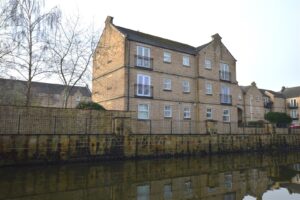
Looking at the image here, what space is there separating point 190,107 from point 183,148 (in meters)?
9.32

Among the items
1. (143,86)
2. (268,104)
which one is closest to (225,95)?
(143,86)

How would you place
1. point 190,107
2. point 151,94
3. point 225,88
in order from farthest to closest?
point 225,88, point 190,107, point 151,94

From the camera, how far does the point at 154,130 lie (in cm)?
2450

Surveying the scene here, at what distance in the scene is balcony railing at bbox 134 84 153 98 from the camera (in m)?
25.2

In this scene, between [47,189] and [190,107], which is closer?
[47,189]

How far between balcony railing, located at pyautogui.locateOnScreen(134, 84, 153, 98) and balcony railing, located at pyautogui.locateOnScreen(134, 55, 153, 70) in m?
1.93

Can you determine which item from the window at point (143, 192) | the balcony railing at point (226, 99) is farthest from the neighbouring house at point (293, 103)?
the window at point (143, 192)

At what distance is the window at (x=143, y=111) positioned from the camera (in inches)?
989

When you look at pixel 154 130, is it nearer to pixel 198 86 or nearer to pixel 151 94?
pixel 151 94

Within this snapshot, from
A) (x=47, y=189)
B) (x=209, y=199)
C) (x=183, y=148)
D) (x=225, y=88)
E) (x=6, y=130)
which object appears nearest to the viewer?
(x=209, y=199)

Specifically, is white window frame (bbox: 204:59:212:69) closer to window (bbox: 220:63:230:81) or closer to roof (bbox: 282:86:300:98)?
window (bbox: 220:63:230:81)

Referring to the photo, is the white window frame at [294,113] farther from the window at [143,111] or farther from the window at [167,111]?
the window at [143,111]

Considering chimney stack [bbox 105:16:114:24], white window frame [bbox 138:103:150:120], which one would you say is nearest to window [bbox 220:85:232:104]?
white window frame [bbox 138:103:150:120]

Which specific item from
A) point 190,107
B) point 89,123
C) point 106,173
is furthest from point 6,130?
point 190,107
